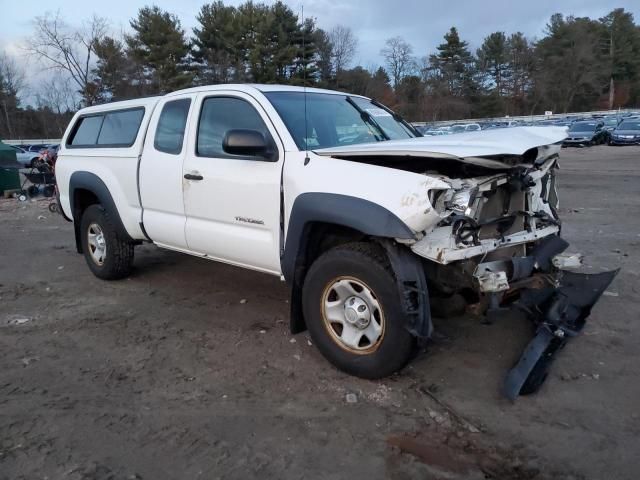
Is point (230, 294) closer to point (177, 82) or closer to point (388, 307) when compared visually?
point (388, 307)

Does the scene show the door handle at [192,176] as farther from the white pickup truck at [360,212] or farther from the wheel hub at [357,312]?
the wheel hub at [357,312]

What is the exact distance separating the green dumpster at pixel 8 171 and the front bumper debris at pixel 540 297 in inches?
613

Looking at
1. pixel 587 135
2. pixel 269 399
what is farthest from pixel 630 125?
pixel 269 399

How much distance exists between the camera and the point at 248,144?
3.84 m

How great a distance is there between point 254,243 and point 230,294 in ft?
4.97

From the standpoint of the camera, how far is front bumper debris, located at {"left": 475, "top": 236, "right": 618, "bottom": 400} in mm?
3355

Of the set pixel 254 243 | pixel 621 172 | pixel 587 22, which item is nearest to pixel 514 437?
pixel 254 243

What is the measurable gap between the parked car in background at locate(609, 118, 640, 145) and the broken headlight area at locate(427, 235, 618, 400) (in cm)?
2958

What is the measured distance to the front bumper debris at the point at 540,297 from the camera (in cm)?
336

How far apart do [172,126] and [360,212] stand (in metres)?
2.50

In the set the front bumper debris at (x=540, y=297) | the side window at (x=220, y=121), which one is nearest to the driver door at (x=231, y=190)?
the side window at (x=220, y=121)

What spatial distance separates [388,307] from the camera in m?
3.29

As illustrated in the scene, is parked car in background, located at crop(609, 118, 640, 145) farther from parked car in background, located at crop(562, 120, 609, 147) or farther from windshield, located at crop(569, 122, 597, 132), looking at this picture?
windshield, located at crop(569, 122, 597, 132)

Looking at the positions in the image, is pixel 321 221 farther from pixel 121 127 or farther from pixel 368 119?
pixel 121 127
